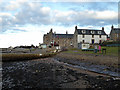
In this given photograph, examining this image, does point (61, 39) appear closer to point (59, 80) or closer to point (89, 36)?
point (89, 36)

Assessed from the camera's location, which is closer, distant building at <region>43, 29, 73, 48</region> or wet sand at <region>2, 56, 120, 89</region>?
wet sand at <region>2, 56, 120, 89</region>

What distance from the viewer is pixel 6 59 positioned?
29.5 m

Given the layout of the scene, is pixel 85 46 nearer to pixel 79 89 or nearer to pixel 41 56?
pixel 41 56

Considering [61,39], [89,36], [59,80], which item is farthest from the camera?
[61,39]

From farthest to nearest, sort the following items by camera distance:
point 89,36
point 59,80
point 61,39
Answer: point 61,39, point 89,36, point 59,80

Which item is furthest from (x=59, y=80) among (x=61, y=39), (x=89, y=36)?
(x=61, y=39)

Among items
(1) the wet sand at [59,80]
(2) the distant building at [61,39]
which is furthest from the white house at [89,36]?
(1) the wet sand at [59,80]

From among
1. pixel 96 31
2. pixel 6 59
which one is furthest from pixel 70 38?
pixel 6 59

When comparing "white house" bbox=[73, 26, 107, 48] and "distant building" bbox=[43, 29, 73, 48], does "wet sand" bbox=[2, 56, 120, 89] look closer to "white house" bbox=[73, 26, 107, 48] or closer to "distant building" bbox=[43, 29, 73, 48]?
"white house" bbox=[73, 26, 107, 48]

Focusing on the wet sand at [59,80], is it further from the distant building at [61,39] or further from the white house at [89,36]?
the distant building at [61,39]

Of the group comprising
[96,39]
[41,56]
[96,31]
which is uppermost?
[96,31]

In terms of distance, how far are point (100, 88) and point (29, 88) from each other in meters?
5.33

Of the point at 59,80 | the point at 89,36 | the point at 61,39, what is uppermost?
the point at 89,36

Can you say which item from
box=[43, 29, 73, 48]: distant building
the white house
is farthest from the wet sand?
box=[43, 29, 73, 48]: distant building
